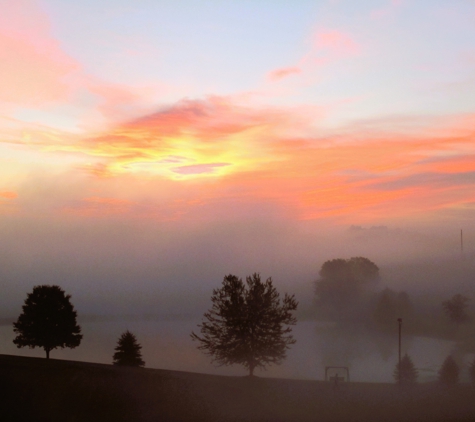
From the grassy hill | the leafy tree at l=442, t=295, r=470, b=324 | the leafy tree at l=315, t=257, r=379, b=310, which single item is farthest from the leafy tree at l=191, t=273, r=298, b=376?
the leafy tree at l=315, t=257, r=379, b=310

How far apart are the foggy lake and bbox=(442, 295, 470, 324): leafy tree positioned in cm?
710

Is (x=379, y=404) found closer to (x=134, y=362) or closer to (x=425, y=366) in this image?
(x=134, y=362)

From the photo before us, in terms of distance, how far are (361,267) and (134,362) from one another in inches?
4384

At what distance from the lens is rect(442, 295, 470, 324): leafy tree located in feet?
386

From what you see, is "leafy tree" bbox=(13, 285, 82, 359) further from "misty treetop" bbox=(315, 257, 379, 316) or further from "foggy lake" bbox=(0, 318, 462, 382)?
"misty treetop" bbox=(315, 257, 379, 316)

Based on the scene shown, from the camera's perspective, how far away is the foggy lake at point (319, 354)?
9000 cm

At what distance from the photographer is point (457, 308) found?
118 metres

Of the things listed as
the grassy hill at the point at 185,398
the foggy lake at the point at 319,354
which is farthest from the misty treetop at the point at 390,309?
the grassy hill at the point at 185,398

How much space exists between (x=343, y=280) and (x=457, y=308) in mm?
41071

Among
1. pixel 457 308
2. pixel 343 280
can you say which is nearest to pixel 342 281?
pixel 343 280

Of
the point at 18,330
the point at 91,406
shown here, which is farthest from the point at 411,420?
the point at 18,330

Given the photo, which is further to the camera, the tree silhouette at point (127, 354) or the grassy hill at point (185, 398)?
the tree silhouette at point (127, 354)

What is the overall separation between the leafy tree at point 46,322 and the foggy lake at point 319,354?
29491 millimetres

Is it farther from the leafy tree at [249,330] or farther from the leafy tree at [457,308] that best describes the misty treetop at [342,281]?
the leafy tree at [249,330]
